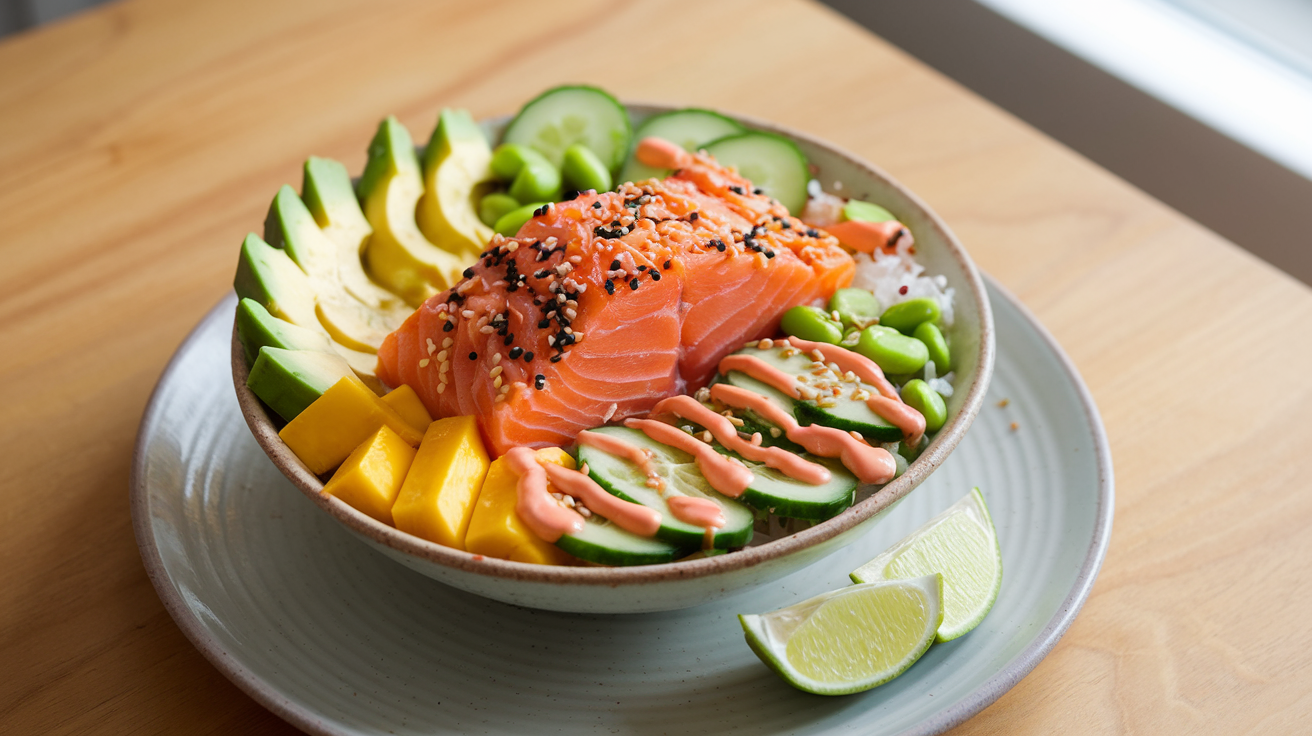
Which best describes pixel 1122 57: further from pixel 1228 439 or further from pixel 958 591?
pixel 958 591

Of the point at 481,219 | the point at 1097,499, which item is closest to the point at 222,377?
the point at 481,219

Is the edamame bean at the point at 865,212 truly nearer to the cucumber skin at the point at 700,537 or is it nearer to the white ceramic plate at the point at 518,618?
the white ceramic plate at the point at 518,618

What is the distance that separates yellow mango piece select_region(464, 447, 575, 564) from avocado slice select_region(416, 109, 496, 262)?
874mm

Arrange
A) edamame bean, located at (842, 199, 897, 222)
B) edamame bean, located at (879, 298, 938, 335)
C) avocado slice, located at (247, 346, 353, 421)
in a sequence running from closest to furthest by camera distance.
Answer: avocado slice, located at (247, 346, 353, 421) < edamame bean, located at (879, 298, 938, 335) < edamame bean, located at (842, 199, 897, 222)

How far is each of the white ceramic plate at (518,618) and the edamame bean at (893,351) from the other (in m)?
0.30

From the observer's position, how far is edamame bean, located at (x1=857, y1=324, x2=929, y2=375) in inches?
85.4

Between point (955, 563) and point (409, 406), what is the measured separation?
114 centimetres

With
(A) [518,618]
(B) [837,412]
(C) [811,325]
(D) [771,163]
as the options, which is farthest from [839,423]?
(D) [771,163]

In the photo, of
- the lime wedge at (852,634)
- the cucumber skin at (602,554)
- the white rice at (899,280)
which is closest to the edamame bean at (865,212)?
the white rice at (899,280)

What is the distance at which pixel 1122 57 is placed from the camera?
412cm

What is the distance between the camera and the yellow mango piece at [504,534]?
1751 millimetres

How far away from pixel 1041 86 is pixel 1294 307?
6.11 ft

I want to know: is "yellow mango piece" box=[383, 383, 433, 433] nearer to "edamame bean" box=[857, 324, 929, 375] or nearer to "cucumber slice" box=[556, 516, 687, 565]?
"cucumber slice" box=[556, 516, 687, 565]

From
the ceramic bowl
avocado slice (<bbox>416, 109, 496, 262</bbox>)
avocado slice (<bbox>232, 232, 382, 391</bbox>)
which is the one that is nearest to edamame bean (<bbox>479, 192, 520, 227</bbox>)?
avocado slice (<bbox>416, 109, 496, 262</bbox>)
